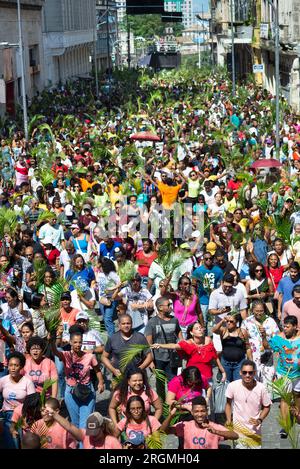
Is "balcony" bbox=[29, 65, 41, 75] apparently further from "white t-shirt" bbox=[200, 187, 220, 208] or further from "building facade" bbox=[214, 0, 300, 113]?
"white t-shirt" bbox=[200, 187, 220, 208]

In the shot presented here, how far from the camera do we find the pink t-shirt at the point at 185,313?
12266 mm

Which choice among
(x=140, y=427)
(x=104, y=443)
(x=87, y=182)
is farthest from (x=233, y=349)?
(x=87, y=182)

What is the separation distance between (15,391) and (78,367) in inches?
31.2

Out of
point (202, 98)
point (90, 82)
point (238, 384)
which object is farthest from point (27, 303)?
point (90, 82)

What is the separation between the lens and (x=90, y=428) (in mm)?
8195

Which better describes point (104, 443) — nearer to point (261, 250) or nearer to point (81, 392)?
point (81, 392)

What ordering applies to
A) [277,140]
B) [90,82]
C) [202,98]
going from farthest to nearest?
[90,82]
[202,98]
[277,140]

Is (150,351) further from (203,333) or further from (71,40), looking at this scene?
(71,40)

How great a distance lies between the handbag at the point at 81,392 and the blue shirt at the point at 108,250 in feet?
16.5

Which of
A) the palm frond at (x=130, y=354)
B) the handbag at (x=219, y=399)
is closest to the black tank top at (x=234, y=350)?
the handbag at (x=219, y=399)

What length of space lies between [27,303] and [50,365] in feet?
8.48

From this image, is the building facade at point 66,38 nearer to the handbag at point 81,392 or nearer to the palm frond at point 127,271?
the palm frond at point 127,271

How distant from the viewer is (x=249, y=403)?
31.6 feet

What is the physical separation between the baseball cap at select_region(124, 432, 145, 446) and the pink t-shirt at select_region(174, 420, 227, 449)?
261 mm
